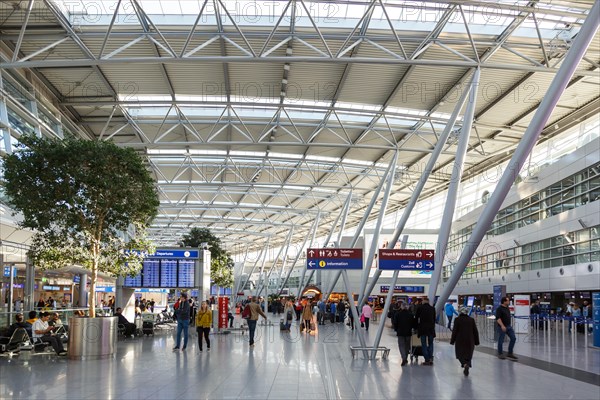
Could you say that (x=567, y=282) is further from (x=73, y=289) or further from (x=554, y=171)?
Result: (x=73, y=289)

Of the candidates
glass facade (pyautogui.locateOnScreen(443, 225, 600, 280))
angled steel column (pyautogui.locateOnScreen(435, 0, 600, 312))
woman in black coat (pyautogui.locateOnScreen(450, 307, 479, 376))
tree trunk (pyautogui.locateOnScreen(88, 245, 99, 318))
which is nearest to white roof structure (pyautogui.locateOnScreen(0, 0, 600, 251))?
angled steel column (pyautogui.locateOnScreen(435, 0, 600, 312))

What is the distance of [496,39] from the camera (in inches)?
878

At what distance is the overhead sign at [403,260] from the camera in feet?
54.9

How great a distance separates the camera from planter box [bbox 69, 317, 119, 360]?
15.7 metres

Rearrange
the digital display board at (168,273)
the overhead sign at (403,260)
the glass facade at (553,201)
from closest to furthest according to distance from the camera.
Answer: the overhead sign at (403,260) < the digital display board at (168,273) < the glass facade at (553,201)

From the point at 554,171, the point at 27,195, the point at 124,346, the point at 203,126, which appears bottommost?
the point at 124,346

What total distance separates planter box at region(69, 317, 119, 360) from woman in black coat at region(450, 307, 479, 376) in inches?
333

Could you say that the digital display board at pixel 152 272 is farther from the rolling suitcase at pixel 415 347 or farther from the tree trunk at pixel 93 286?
the rolling suitcase at pixel 415 347

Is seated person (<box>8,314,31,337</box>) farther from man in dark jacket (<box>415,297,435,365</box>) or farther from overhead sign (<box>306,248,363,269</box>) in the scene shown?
man in dark jacket (<box>415,297,435,365</box>)

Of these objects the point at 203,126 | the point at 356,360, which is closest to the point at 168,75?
the point at 203,126

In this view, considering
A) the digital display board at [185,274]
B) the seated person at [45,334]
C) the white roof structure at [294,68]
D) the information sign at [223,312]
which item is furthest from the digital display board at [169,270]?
the seated person at [45,334]

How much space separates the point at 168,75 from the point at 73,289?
59.0 feet

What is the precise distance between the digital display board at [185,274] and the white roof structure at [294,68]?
6400 mm

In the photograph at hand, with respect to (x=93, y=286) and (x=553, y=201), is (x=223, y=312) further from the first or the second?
(x=553, y=201)
